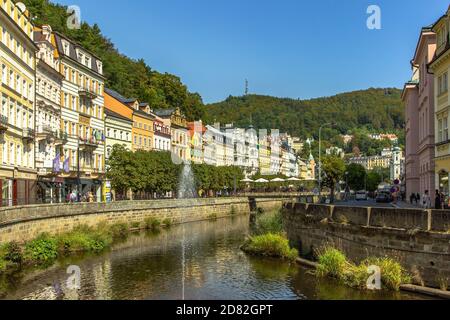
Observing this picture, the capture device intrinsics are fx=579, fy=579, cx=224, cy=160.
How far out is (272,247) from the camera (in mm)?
35406

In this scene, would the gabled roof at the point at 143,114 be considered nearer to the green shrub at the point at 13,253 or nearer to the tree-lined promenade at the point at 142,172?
the tree-lined promenade at the point at 142,172

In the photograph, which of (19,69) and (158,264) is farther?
(19,69)

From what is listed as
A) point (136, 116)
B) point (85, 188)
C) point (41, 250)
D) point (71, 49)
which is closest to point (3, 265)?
point (41, 250)

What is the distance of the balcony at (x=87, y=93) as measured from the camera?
228ft

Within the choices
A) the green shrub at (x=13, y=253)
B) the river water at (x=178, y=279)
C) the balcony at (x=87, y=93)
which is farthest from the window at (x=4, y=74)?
the balcony at (x=87, y=93)

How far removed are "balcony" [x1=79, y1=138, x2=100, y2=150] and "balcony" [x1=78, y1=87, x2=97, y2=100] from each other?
17.4 feet

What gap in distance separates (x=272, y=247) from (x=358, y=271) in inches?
433

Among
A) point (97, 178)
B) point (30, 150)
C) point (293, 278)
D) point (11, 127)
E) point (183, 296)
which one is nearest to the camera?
point (183, 296)

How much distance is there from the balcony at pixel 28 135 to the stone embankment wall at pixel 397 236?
100.0 ft

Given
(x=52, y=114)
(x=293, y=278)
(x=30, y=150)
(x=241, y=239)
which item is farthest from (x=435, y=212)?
(x=52, y=114)

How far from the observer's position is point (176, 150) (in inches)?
4213

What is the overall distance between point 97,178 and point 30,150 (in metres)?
19.8

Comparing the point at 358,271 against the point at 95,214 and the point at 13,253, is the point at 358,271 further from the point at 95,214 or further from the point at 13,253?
the point at 95,214
